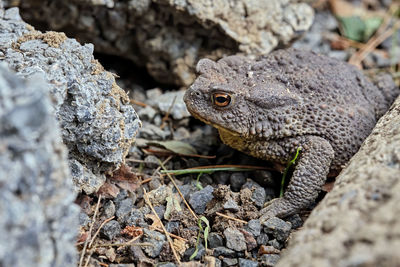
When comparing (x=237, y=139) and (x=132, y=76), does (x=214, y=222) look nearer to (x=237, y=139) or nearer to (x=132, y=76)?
(x=237, y=139)

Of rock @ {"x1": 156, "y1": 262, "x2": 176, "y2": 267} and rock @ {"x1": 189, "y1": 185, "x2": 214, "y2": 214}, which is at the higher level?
rock @ {"x1": 189, "y1": 185, "x2": 214, "y2": 214}

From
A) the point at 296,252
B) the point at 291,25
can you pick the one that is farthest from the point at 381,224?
the point at 291,25

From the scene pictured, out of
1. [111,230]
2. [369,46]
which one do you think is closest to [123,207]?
[111,230]

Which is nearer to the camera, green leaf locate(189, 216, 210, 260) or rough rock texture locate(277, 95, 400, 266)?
rough rock texture locate(277, 95, 400, 266)

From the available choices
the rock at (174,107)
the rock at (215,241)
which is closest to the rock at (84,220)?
the rock at (215,241)

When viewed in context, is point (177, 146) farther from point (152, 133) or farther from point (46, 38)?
point (46, 38)

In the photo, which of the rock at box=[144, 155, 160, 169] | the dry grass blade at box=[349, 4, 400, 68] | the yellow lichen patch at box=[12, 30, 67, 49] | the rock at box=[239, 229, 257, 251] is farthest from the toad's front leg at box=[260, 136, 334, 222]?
the dry grass blade at box=[349, 4, 400, 68]

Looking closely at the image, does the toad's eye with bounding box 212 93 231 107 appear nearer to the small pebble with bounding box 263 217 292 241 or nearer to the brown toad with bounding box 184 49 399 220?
the brown toad with bounding box 184 49 399 220
